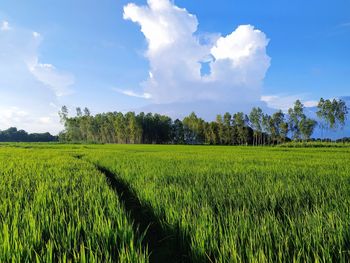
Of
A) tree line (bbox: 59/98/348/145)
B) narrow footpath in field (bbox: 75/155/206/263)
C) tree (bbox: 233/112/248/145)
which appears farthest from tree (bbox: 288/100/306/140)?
narrow footpath in field (bbox: 75/155/206/263)

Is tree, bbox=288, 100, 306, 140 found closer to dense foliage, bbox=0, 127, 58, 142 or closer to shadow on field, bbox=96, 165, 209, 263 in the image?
shadow on field, bbox=96, 165, 209, 263

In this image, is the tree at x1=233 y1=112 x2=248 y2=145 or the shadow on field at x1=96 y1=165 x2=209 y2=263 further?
the tree at x1=233 y1=112 x2=248 y2=145

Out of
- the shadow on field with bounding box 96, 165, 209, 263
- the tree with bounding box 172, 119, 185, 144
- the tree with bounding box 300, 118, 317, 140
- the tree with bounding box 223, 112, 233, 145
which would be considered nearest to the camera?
the shadow on field with bounding box 96, 165, 209, 263

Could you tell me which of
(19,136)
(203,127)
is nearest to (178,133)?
(203,127)

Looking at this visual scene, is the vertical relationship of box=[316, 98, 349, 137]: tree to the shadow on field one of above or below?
above

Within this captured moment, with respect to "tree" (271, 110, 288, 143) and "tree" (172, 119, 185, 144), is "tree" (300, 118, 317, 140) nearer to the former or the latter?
"tree" (271, 110, 288, 143)

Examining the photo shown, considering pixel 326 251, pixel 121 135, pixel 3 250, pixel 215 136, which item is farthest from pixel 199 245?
pixel 121 135

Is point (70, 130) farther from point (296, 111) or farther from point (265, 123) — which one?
point (296, 111)

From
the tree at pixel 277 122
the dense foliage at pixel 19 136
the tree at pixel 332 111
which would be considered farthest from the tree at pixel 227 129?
the dense foliage at pixel 19 136

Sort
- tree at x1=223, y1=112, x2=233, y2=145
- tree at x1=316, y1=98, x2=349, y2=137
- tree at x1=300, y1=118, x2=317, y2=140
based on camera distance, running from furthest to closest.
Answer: tree at x1=223, y1=112, x2=233, y2=145 < tree at x1=300, y1=118, x2=317, y2=140 < tree at x1=316, y1=98, x2=349, y2=137

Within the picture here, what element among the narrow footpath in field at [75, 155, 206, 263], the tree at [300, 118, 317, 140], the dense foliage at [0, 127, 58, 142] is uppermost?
the tree at [300, 118, 317, 140]

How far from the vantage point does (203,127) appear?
3430 inches

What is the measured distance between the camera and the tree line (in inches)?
2571

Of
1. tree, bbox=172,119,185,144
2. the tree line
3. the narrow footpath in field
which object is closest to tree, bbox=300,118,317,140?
the tree line
